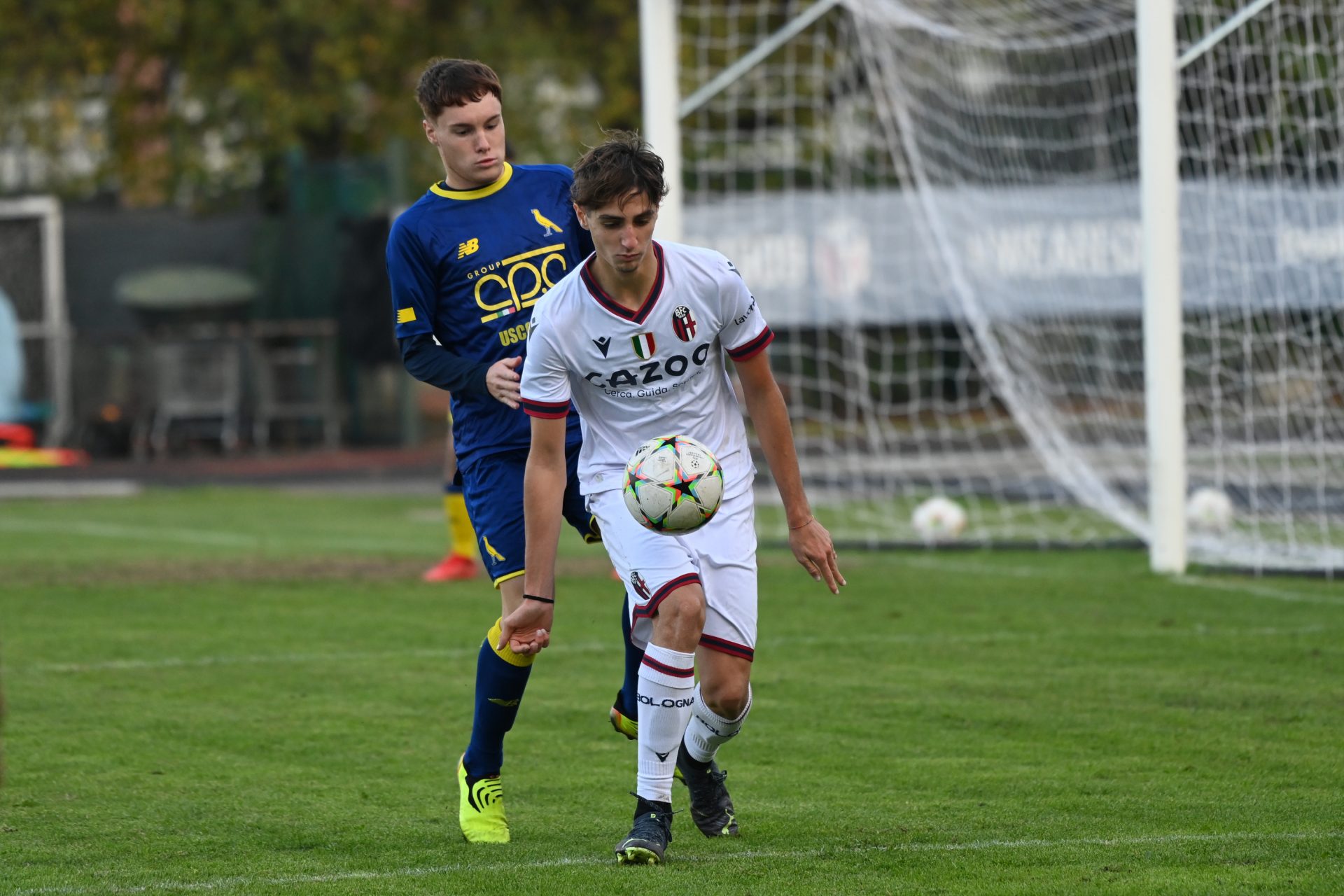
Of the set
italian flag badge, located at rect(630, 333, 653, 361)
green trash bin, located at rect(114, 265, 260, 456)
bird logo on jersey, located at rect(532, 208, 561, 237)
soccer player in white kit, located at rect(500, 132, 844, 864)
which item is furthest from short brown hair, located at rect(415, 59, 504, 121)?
green trash bin, located at rect(114, 265, 260, 456)

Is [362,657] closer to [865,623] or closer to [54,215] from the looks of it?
[865,623]

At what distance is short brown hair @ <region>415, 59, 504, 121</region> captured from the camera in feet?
16.9

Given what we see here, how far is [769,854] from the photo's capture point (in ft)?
15.3

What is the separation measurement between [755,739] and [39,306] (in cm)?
1972

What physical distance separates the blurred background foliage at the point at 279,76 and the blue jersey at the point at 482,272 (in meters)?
20.3

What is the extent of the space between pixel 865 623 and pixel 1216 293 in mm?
4243

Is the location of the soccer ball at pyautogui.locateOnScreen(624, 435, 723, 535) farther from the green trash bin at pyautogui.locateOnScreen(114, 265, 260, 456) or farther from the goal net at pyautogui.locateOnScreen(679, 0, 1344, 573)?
the green trash bin at pyautogui.locateOnScreen(114, 265, 260, 456)

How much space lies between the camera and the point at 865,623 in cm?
898

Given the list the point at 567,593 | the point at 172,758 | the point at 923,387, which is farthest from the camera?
the point at 923,387

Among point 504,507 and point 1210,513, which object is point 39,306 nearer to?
point 1210,513

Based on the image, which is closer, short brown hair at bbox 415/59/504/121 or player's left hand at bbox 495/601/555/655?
player's left hand at bbox 495/601/555/655

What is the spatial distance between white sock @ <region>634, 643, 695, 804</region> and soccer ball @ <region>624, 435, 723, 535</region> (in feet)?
1.09

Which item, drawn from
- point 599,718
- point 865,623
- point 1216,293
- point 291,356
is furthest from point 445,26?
point 599,718

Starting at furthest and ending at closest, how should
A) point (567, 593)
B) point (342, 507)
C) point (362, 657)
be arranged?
point (342, 507) < point (567, 593) < point (362, 657)
